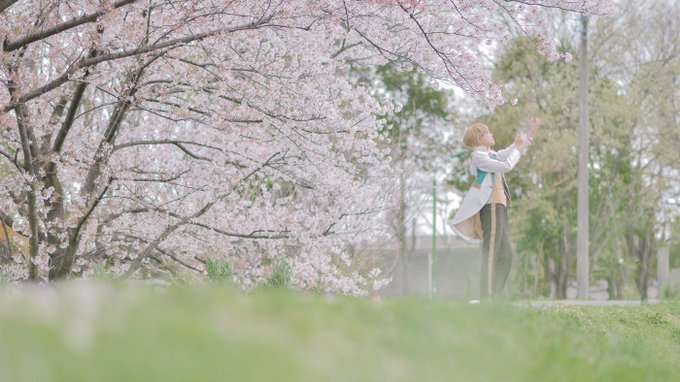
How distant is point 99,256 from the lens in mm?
13289

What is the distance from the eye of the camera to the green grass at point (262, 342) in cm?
326

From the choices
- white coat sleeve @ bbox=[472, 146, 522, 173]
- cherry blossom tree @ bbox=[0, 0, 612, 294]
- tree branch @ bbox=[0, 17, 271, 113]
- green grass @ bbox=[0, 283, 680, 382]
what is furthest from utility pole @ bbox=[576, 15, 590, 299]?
green grass @ bbox=[0, 283, 680, 382]

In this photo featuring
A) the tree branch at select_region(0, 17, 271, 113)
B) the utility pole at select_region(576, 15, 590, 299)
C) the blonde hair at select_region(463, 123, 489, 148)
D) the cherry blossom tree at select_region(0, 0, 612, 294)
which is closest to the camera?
the tree branch at select_region(0, 17, 271, 113)

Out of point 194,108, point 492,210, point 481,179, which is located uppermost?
point 194,108

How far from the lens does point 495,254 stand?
34.0 ft

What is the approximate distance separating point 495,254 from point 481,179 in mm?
786

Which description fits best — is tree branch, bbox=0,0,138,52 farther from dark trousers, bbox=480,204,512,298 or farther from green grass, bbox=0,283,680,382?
green grass, bbox=0,283,680,382

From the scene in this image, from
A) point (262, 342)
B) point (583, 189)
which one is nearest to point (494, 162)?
point (262, 342)

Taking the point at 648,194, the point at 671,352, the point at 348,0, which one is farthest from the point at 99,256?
the point at 648,194

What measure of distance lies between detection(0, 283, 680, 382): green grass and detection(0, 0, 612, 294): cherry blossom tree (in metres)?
4.60

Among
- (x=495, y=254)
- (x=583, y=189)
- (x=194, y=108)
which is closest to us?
(x=495, y=254)

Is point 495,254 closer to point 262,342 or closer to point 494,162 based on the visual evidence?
point 494,162

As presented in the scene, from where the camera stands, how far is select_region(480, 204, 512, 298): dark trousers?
10.4 m

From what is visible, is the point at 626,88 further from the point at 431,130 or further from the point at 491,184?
the point at 491,184
